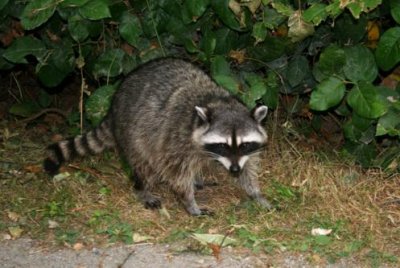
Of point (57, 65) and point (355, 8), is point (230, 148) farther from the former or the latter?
point (57, 65)

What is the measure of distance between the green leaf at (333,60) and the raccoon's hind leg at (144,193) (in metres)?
1.27

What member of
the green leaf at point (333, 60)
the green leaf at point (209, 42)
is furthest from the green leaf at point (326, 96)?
the green leaf at point (209, 42)

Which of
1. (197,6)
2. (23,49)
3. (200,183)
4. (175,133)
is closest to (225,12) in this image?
(197,6)

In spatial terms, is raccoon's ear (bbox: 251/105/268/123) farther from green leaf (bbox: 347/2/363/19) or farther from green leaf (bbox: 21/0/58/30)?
green leaf (bbox: 21/0/58/30)

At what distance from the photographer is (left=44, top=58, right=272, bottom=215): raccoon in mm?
4297

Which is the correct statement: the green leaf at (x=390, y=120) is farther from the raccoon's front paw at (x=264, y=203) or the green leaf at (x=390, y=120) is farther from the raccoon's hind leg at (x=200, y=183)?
the raccoon's hind leg at (x=200, y=183)

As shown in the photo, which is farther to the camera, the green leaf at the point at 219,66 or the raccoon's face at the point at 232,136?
the green leaf at the point at 219,66

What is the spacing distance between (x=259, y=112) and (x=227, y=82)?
0.35 m

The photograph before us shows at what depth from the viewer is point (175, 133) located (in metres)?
4.50

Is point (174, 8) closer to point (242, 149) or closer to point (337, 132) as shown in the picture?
point (242, 149)

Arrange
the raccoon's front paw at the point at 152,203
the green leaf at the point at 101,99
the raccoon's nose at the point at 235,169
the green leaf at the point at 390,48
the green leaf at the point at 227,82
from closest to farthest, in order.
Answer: the green leaf at the point at 390,48
the raccoon's nose at the point at 235,169
the raccoon's front paw at the point at 152,203
the green leaf at the point at 227,82
the green leaf at the point at 101,99

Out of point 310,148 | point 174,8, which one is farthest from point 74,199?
point 310,148

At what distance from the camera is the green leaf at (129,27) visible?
15.2ft

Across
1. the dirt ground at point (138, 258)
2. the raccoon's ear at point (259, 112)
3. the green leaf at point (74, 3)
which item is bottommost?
the dirt ground at point (138, 258)
